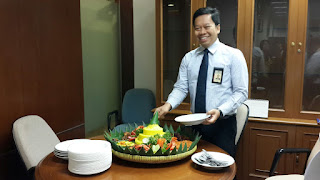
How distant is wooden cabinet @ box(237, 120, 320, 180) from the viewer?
257 cm

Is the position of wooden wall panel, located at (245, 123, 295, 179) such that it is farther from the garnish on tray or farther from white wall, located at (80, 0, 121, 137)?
white wall, located at (80, 0, 121, 137)

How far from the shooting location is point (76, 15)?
10.4 feet

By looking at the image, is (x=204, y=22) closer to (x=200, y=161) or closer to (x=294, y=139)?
(x=200, y=161)

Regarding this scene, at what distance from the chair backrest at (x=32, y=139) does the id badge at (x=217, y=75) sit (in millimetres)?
1414

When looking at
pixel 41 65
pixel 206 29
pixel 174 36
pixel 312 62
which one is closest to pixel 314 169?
pixel 206 29

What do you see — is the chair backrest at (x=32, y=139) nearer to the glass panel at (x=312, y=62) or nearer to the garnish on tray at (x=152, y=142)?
the garnish on tray at (x=152, y=142)

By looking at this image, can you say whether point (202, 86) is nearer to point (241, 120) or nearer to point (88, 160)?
point (241, 120)

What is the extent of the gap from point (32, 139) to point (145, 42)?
69.4 inches

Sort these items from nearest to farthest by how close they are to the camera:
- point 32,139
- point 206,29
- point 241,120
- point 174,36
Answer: point 206,29, point 32,139, point 241,120, point 174,36

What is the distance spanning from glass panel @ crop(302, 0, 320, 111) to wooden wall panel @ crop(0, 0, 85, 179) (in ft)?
7.52

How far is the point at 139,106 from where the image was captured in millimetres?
3479

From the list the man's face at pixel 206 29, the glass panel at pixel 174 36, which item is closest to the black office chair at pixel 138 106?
the glass panel at pixel 174 36

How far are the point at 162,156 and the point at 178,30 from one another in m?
1.87

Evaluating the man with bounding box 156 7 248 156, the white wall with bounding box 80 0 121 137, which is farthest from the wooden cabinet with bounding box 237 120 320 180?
the white wall with bounding box 80 0 121 137
